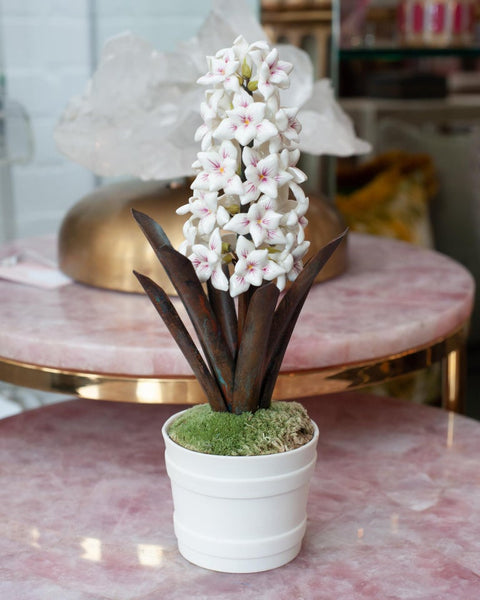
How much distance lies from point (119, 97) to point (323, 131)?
24cm

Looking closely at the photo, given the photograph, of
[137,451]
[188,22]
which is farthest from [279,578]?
[188,22]

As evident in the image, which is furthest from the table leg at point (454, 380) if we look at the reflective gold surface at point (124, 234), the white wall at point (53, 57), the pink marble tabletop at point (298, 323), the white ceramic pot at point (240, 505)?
the white wall at point (53, 57)

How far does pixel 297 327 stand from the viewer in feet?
2.79

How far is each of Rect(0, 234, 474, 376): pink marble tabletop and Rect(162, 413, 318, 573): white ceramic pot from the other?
191 mm

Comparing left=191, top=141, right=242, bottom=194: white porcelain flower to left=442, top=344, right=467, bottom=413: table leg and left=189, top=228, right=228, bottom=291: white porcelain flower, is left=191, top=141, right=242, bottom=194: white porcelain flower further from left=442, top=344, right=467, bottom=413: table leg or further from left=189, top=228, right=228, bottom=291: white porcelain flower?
left=442, top=344, right=467, bottom=413: table leg

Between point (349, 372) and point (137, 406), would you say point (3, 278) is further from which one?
point (349, 372)

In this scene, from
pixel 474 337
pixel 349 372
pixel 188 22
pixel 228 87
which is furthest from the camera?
pixel 474 337

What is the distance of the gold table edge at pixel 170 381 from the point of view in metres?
0.79

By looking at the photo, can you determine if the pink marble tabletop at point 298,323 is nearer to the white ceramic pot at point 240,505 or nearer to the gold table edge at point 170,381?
the gold table edge at point 170,381

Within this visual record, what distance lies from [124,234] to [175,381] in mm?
240

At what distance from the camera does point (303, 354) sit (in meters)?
0.81

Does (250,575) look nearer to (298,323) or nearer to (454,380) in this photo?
(298,323)

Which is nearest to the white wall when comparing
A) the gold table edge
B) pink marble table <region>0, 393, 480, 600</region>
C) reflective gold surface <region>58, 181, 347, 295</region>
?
reflective gold surface <region>58, 181, 347, 295</region>

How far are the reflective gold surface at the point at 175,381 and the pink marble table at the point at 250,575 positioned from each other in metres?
0.07
